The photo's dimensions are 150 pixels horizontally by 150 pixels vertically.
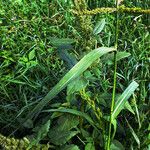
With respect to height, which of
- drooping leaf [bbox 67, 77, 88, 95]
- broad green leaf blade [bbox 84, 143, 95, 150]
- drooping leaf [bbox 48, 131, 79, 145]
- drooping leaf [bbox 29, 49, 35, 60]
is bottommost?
broad green leaf blade [bbox 84, 143, 95, 150]

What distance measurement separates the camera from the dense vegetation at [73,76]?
5.65 ft

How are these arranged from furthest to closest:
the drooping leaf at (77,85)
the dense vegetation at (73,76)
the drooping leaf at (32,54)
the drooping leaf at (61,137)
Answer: the drooping leaf at (32,54), the drooping leaf at (61,137), the dense vegetation at (73,76), the drooping leaf at (77,85)

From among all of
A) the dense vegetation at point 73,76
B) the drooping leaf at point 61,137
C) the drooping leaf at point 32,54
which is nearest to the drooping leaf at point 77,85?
the dense vegetation at point 73,76

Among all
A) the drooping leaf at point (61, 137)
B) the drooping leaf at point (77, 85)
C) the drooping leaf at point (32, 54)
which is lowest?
the drooping leaf at point (61, 137)

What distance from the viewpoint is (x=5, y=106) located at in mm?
2418

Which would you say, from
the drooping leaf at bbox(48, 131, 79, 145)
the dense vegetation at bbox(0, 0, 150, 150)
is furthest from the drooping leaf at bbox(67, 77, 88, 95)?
the drooping leaf at bbox(48, 131, 79, 145)

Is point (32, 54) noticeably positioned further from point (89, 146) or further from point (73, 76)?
point (73, 76)

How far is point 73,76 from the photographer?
51.5 inches

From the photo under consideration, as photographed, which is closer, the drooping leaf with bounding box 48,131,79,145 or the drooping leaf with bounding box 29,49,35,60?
the drooping leaf with bounding box 48,131,79,145

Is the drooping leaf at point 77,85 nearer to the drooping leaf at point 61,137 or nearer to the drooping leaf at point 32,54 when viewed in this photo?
the drooping leaf at point 61,137

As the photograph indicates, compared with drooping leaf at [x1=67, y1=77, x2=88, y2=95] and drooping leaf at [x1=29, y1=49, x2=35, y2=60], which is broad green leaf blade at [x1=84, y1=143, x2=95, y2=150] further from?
drooping leaf at [x1=29, y1=49, x2=35, y2=60]

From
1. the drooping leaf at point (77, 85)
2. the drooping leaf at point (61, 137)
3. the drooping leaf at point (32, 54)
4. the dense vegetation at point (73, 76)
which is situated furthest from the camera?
the drooping leaf at point (32, 54)

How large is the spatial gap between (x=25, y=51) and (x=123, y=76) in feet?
2.44

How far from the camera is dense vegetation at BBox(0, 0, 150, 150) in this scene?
5.65 ft
